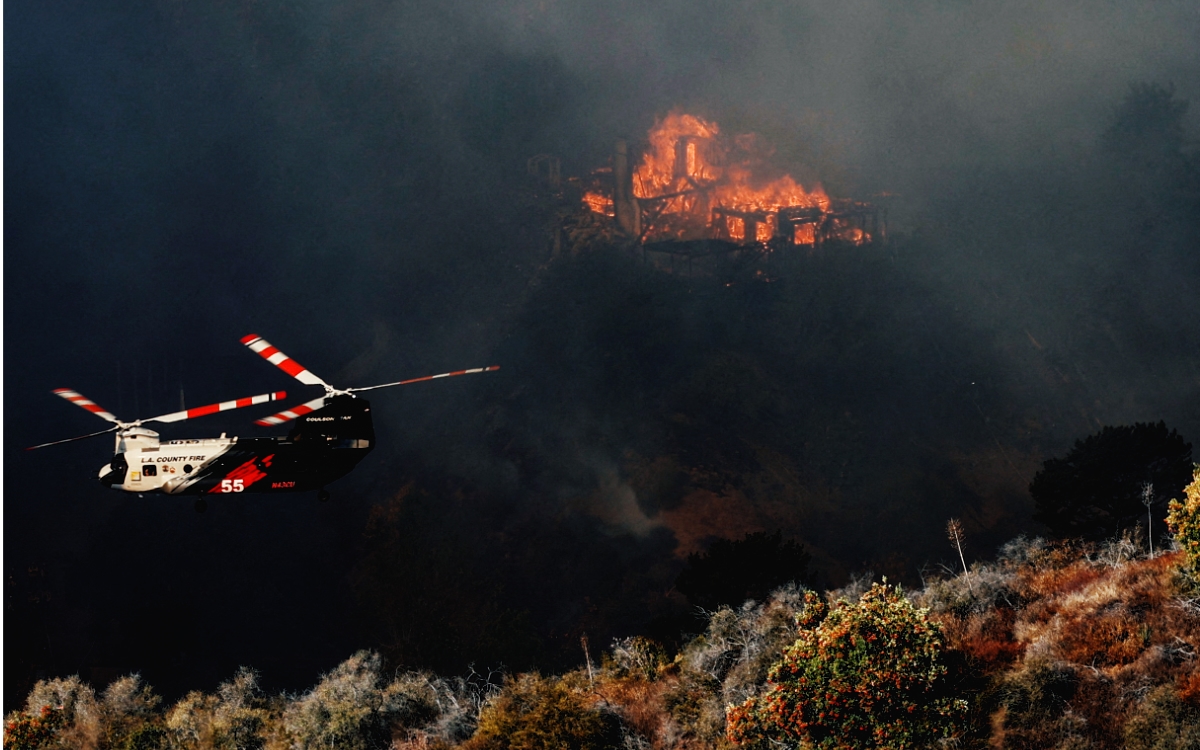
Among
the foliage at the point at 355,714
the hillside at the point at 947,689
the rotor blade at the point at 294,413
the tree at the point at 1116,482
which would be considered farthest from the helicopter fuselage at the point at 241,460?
the tree at the point at 1116,482

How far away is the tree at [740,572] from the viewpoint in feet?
261

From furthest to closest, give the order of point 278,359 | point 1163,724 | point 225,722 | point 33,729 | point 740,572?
point 740,572 < point 33,729 < point 225,722 < point 278,359 < point 1163,724

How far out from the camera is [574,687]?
46156 millimetres

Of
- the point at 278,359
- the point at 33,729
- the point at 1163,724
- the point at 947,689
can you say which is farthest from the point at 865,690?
the point at 33,729

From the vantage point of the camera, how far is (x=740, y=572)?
8088cm

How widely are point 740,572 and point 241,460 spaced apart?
169 feet

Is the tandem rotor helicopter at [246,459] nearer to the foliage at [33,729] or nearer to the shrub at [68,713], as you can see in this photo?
the shrub at [68,713]

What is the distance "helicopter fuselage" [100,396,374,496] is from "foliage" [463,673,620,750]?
459 inches

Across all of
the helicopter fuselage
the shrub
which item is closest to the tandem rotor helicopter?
the helicopter fuselage

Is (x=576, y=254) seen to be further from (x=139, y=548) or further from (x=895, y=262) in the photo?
(x=139, y=548)

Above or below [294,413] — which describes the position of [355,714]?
below

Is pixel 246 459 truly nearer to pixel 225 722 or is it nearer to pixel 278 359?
pixel 278 359

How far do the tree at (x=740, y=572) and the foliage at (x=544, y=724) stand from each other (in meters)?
40.8

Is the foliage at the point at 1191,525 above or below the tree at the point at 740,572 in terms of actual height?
above
